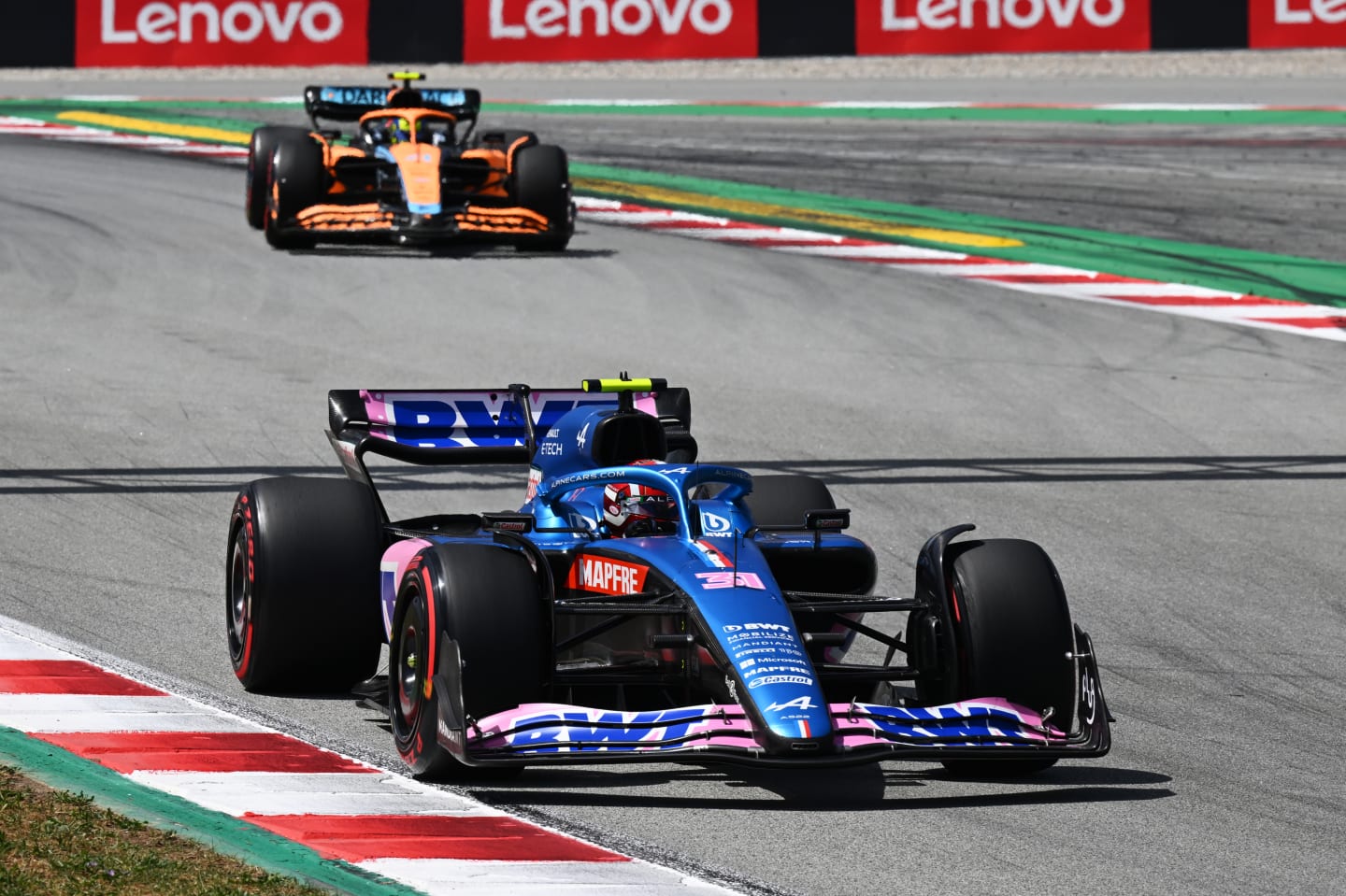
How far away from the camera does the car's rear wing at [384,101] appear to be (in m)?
19.2

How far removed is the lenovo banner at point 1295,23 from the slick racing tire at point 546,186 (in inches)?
478

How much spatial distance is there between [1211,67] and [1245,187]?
7.31 metres

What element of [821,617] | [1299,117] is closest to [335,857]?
[821,617]

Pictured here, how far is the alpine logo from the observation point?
7.08m

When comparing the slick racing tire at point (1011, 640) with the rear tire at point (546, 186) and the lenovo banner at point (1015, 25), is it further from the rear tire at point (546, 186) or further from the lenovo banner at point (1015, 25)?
the lenovo banner at point (1015, 25)

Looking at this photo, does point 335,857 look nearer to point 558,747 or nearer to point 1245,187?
point 558,747

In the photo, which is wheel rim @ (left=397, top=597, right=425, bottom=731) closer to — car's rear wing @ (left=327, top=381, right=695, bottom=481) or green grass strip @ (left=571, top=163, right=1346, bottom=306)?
Answer: car's rear wing @ (left=327, top=381, right=695, bottom=481)

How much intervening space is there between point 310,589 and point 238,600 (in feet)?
2.02

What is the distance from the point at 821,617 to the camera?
7.71 meters

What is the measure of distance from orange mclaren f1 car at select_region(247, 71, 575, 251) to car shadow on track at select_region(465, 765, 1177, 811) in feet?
39.5

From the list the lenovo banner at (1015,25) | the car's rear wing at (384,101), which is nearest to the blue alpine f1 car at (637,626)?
the car's rear wing at (384,101)

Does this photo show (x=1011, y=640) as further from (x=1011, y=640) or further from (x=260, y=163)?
(x=260, y=163)

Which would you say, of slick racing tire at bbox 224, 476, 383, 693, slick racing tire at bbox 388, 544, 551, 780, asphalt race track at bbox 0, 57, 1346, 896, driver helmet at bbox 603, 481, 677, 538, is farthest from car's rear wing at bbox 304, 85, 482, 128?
slick racing tire at bbox 388, 544, 551, 780

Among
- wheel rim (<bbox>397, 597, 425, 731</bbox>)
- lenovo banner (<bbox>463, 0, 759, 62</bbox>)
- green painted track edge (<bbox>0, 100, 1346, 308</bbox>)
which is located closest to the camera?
wheel rim (<bbox>397, 597, 425, 731</bbox>)
